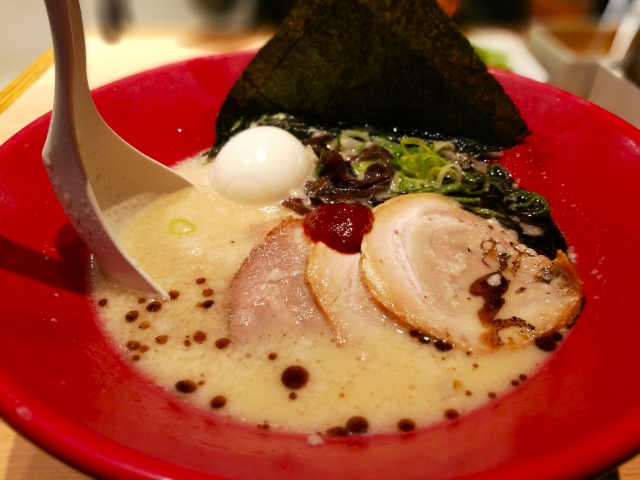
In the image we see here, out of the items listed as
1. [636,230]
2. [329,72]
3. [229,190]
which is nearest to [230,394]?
[229,190]

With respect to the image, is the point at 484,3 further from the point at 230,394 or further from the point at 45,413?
A: the point at 45,413

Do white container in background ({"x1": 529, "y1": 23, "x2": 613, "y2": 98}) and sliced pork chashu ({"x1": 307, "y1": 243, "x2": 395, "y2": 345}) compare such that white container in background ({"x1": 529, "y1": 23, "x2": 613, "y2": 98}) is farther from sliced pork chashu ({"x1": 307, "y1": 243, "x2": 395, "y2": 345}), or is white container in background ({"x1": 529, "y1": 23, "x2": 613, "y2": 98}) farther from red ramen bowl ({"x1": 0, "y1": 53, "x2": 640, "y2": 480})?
sliced pork chashu ({"x1": 307, "y1": 243, "x2": 395, "y2": 345})

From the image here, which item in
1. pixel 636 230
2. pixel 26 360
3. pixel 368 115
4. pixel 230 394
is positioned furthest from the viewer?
pixel 368 115

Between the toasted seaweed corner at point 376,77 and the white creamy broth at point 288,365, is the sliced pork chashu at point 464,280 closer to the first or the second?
the white creamy broth at point 288,365

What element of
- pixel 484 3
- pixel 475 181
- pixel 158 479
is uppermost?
pixel 484 3

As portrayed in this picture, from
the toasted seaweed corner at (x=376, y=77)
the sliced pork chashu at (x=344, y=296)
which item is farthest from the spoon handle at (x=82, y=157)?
the toasted seaweed corner at (x=376, y=77)

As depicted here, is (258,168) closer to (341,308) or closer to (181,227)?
(181,227)

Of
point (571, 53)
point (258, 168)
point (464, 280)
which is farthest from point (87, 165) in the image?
point (571, 53)

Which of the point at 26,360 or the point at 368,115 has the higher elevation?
the point at 368,115
